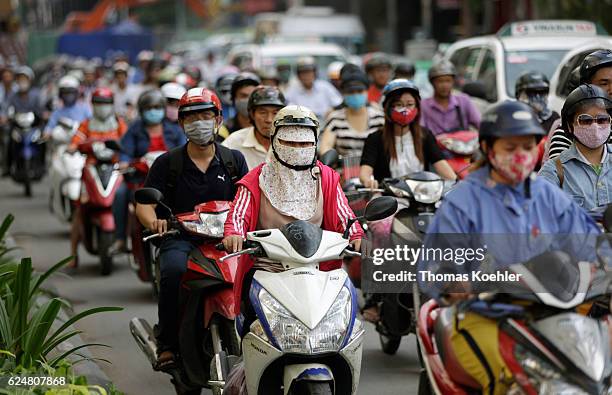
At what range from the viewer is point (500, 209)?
5.46 metres

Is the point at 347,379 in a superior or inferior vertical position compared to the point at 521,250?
inferior

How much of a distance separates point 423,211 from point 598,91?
7.09 ft

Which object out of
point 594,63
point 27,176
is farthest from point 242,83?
point 27,176

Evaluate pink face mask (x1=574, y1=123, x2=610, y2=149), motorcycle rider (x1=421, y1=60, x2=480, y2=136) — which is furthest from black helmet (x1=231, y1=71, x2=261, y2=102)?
pink face mask (x1=574, y1=123, x2=610, y2=149)

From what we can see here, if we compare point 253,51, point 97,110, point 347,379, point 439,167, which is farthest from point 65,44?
point 347,379

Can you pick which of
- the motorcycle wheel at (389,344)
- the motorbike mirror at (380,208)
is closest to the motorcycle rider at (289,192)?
the motorbike mirror at (380,208)

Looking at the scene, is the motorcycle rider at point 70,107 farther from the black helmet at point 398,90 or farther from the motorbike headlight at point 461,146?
the black helmet at point 398,90

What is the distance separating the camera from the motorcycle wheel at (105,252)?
14086 millimetres

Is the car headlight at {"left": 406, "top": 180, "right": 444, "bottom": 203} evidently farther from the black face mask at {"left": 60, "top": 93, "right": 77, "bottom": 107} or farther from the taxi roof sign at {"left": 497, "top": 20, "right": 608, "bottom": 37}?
the black face mask at {"left": 60, "top": 93, "right": 77, "bottom": 107}

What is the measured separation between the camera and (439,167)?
32.7 ft

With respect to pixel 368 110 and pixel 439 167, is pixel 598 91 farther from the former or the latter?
pixel 368 110

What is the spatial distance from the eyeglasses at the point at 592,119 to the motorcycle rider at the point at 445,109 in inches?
228

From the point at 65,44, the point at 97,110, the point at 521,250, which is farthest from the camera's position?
the point at 65,44

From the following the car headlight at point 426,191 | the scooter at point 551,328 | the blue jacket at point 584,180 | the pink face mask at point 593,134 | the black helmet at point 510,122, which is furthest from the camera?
the car headlight at point 426,191
